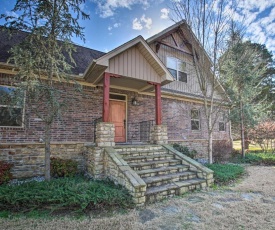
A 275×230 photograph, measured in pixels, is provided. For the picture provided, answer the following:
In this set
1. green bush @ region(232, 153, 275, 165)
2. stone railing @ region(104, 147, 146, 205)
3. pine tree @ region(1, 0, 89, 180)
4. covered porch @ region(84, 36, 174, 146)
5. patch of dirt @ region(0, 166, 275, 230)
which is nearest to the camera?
patch of dirt @ region(0, 166, 275, 230)

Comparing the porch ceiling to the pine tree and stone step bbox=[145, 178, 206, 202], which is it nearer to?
the pine tree

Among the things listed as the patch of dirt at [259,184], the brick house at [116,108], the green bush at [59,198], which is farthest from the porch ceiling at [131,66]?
the patch of dirt at [259,184]

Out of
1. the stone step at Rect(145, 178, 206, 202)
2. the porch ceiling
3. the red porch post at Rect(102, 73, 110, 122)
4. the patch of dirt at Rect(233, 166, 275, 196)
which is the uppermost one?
the porch ceiling

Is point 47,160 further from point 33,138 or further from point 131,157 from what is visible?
point 131,157

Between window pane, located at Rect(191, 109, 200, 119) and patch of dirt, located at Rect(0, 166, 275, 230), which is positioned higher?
Result: window pane, located at Rect(191, 109, 200, 119)

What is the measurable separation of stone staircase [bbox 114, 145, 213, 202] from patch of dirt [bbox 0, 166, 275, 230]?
29 centimetres

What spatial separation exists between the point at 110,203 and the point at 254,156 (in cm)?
969

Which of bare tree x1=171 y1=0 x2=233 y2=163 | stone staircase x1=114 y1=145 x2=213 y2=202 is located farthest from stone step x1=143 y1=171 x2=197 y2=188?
bare tree x1=171 y1=0 x2=233 y2=163

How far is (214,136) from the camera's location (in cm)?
1211

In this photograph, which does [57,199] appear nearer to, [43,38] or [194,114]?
[43,38]

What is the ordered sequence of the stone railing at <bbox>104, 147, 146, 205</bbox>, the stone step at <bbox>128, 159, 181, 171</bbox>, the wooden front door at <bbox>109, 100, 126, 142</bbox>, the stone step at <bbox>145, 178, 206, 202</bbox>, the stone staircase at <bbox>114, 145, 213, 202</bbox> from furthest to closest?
the wooden front door at <bbox>109, 100, 126, 142</bbox>, the stone step at <bbox>128, 159, 181, 171</bbox>, the stone staircase at <bbox>114, 145, 213, 202</bbox>, the stone step at <bbox>145, 178, 206, 202</bbox>, the stone railing at <bbox>104, 147, 146, 205</bbox>

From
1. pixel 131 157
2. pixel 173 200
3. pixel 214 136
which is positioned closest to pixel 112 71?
pixel 131 157

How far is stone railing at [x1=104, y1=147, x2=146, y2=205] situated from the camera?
397cm

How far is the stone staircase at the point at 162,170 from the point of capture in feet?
15.1
